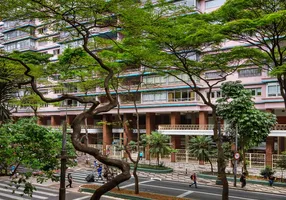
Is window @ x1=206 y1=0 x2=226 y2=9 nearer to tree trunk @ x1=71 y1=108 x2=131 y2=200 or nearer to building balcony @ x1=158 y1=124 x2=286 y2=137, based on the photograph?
building balcony @ x1=158 y1=124 x2=286 y2=137

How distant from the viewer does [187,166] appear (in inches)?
1464

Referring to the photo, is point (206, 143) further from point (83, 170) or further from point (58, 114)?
point (58, 114)

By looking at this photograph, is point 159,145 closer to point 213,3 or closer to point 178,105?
point 178,105

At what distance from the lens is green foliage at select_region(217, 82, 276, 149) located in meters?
27.3

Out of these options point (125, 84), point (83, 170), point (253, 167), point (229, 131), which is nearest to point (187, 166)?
point (253, 167)

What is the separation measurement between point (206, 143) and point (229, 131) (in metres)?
2.65

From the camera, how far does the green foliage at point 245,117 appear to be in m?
27.3

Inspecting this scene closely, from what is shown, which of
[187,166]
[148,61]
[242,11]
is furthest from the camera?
[187,166]

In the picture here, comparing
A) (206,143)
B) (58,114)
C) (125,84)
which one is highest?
(125,84)

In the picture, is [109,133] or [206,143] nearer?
[206,143]

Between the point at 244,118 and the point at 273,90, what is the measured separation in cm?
1009

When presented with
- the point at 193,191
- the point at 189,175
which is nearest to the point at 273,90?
the point at 189,175

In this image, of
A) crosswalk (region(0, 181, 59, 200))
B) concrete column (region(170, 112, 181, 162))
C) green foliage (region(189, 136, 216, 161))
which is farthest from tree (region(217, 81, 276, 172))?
crosswalk (region(0, 181, 59, 200))

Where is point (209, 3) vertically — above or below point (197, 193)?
above
